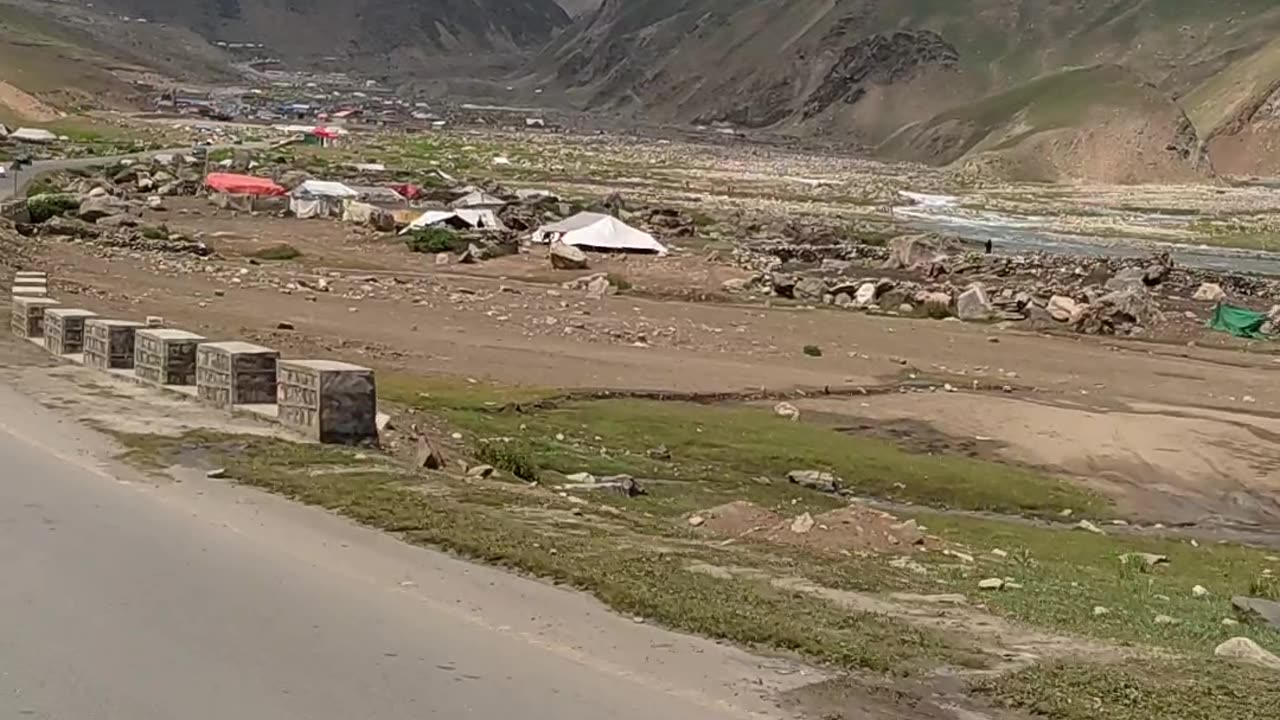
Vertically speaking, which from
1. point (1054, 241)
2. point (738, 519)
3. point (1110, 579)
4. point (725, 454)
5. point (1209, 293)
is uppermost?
point (1054, 241)

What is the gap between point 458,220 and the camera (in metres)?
69.5

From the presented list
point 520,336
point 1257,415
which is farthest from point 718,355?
point 1257,415

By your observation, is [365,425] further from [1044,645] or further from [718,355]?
[718,355]

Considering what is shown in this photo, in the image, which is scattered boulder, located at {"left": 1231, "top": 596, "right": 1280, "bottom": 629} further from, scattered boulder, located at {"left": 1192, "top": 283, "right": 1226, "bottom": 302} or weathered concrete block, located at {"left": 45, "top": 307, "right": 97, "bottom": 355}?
scattered boulder, located at {"left": 1192, "top": 283, "right": 1226, "bottom": 302}

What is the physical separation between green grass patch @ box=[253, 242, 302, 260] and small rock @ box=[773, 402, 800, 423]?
94.9 ft

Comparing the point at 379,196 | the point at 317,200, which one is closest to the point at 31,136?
the point at 379,196

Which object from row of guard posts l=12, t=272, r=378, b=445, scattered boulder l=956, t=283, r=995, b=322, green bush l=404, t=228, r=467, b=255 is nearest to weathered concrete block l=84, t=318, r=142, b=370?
row of guard posts l=12, t=272, r=378, b=445

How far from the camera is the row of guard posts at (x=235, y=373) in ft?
56.8

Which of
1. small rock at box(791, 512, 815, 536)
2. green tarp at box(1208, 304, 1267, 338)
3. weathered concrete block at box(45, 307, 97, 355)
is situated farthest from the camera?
green tarp at box(1208, 304, 1267, 338)

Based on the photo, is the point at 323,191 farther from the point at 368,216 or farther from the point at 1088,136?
the point at 1088,136

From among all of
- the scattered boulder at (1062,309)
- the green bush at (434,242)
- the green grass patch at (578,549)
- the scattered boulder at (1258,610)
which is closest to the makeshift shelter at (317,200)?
the green bush at (434,242)

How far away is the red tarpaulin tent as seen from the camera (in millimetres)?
77019

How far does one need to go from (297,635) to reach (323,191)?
219 feet

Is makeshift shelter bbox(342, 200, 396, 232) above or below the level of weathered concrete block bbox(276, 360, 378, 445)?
above
